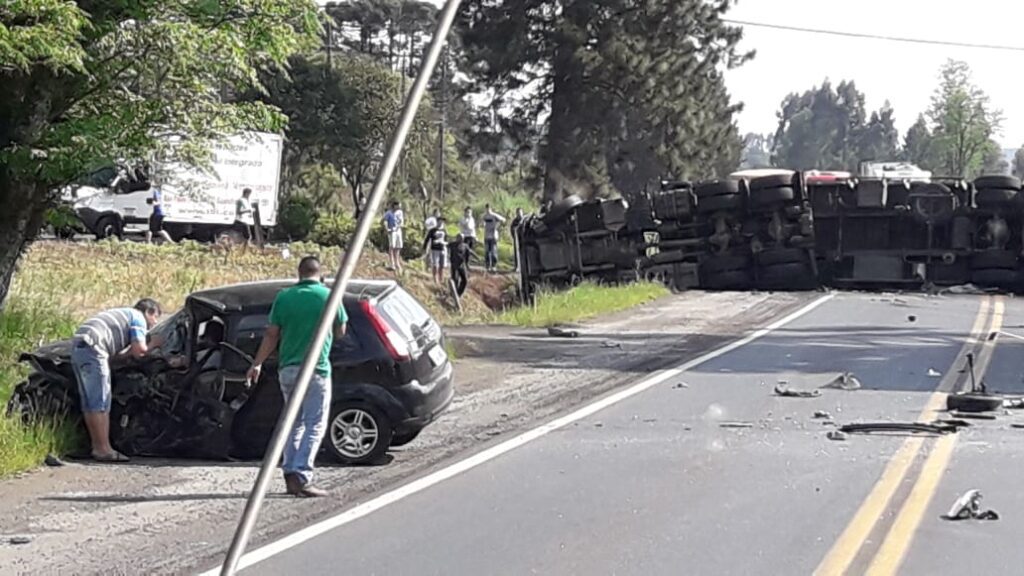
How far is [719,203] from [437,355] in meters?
20.7

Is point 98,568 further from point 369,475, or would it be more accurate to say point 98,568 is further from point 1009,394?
point 1009,394

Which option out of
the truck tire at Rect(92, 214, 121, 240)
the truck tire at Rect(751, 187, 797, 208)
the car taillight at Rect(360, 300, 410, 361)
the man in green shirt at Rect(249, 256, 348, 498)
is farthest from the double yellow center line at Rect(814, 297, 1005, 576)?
the truck tire at Rect(92, 214, 121, 240)

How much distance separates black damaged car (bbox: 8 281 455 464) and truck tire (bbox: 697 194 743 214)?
20.9 m

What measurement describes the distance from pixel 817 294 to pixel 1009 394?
16121 millimetres

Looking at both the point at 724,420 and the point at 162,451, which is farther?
the point at 724,420

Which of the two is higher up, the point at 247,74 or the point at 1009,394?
the point at 247,74

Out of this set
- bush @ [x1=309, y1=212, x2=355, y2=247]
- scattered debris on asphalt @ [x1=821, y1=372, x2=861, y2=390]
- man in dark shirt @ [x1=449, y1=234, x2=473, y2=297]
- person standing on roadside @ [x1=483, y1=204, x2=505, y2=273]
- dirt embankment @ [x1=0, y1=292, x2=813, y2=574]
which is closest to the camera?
dirt embankment @ [x1=0, y1=292, x2=813, y2=574]

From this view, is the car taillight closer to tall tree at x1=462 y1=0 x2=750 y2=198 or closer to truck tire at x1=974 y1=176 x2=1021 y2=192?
truck tire at x1=974 y1=176 x2=1021 y2=192

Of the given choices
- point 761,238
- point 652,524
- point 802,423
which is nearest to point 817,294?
point 761,238

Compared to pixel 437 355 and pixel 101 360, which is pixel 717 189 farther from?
pixel 101 360

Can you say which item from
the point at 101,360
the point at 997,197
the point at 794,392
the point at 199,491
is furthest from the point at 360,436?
the point at 997,197

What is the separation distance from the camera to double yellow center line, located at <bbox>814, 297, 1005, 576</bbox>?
7.94m

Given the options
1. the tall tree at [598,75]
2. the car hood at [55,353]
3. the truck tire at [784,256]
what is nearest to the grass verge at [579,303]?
the truck tire at [784,256]

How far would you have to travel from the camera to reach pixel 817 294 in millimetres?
31516
